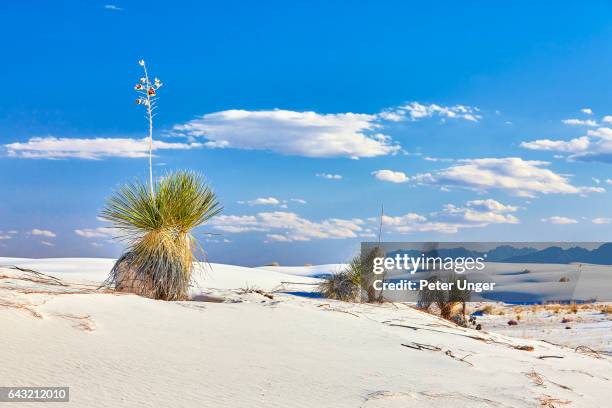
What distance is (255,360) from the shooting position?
20.9 ft

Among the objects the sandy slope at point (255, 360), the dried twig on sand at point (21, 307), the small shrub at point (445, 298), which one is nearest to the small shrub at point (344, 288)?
the small shrub at point (445, 298)

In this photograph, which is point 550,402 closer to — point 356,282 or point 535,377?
point 535,377

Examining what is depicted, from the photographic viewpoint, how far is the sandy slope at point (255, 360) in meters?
5.21

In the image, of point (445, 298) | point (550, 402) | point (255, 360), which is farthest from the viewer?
point (445, 298)

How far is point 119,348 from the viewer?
20.2ft

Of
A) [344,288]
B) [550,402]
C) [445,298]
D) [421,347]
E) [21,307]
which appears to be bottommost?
[550,402]

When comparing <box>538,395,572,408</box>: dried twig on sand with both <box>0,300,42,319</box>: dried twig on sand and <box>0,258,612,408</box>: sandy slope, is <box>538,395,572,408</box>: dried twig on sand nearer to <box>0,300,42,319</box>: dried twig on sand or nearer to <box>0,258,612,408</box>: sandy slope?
<box>0,258,612,408</box>: sandy slope

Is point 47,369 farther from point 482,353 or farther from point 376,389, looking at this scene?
point 482,353

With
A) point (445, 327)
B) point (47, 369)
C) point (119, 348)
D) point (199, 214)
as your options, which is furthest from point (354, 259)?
point (47, 369)

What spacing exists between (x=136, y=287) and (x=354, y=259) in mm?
6749

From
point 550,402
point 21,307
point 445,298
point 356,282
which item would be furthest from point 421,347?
point 445,298

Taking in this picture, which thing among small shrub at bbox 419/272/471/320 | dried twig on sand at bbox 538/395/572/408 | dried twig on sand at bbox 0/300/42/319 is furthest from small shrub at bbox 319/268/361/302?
dried twig on sand at bbox 0/300/42/319

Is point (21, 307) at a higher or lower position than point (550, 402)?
higher

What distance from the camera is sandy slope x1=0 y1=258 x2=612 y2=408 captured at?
5211 mm
